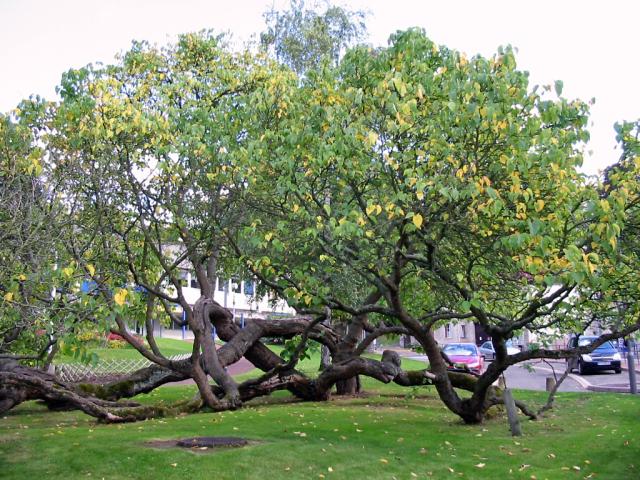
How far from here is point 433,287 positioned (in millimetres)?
14562

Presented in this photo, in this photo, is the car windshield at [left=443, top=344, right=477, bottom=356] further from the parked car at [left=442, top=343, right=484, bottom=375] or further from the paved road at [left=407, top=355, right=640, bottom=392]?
the paved road at [left=407, top=355, right=640, bottom=392]

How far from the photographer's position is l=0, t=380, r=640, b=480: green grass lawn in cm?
968

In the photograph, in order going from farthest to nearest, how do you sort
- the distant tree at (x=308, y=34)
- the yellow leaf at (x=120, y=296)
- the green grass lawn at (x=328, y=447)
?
the distant tree at (x=308, y=34) < the green grass lawn at (x=328, y=447) < the yellow leaf at (x=120, y=296)

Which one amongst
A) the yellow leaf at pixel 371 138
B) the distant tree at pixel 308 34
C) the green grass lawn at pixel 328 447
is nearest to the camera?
the green grass lawn at pixel 328 447

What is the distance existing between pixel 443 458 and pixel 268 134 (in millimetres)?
6433

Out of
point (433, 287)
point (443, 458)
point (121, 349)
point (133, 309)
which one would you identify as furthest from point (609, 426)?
point (121, 349)

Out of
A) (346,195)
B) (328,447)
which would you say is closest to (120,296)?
(328,447)

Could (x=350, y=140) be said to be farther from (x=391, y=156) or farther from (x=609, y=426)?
(x=609, y=426)

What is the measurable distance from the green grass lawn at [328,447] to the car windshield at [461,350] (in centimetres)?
1657

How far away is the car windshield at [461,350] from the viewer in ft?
112

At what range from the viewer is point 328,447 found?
11375 mm

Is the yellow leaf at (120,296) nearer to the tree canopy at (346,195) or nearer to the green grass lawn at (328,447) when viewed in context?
the tree canopy at (346,195)

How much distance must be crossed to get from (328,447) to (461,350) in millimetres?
24495

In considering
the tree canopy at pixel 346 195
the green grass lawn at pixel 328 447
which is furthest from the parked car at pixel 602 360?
the tree canopy at pixel 346 195
